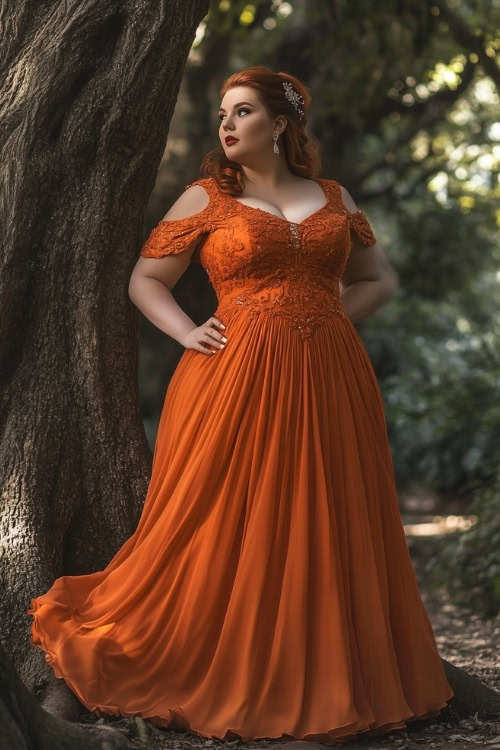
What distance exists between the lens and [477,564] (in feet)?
23.2

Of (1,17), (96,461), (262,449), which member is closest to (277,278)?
(262,449)

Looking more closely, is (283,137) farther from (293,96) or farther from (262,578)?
(262,578)

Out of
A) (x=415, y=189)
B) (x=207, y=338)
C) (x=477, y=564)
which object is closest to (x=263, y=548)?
(x=207, y=338)

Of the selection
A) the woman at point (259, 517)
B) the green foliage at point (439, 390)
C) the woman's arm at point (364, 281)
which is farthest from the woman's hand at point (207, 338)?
the green foliage at point (439, 390)

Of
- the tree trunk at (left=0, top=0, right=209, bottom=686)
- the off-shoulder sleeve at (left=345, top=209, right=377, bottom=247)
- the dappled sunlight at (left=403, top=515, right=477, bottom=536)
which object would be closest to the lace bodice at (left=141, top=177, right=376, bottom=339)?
the off-shoulder sleeve at (left=345, top=209, right=377, bottom=247)

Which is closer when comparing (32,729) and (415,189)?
(32,729)

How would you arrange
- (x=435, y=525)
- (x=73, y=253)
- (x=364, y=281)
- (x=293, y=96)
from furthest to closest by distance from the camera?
A: (x=435, y=525) < (x=364, y=281) < (x=73, y=253) < (x=293, y=96)

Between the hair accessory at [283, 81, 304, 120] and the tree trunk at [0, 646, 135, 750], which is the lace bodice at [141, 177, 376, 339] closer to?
the hair accessory at [283, 81, 304, 120]

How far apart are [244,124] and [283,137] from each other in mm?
204

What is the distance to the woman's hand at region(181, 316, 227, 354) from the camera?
3559mm

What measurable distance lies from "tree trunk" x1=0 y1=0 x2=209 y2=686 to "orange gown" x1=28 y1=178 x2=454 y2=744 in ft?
1.03

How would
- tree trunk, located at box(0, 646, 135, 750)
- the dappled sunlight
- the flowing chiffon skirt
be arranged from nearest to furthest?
tree trunk, located at box(0, 646, 135, 750), the flowing chiffon skirt, the dappled sunlight

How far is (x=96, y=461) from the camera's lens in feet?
12.8

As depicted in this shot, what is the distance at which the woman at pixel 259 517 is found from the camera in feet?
10.9
